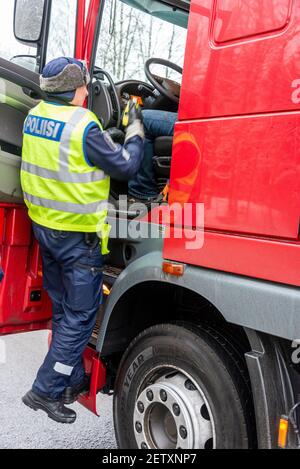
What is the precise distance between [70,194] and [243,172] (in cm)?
100

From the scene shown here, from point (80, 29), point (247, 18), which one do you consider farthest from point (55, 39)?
point (247, 18)

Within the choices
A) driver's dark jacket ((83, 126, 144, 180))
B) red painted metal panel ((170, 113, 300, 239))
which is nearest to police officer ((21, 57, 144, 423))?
driver's dark jacket ((83, 126, 144, 180))

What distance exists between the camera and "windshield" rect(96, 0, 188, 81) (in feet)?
9.39

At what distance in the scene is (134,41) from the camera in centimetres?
309

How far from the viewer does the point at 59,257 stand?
253cm

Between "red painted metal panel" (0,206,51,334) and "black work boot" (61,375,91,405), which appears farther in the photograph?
"red painted metal panel" (0,206,51,334)

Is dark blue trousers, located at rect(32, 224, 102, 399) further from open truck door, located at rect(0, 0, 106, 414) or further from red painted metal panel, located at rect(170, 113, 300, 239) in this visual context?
red painted metal panel, located at rect(170, 113, 300, 239)

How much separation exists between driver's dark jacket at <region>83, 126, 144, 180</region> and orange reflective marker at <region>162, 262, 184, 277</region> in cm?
56

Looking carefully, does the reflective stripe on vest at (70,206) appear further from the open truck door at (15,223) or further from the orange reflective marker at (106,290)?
the orange reflective marker at (106,290)

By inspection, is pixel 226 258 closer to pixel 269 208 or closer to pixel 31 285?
pixel 269 208

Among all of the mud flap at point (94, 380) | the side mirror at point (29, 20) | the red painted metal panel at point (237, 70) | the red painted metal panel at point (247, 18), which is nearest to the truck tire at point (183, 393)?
the mud flap at point (94, 380)

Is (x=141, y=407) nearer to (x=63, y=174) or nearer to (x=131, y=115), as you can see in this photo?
(x=63, y=174)
